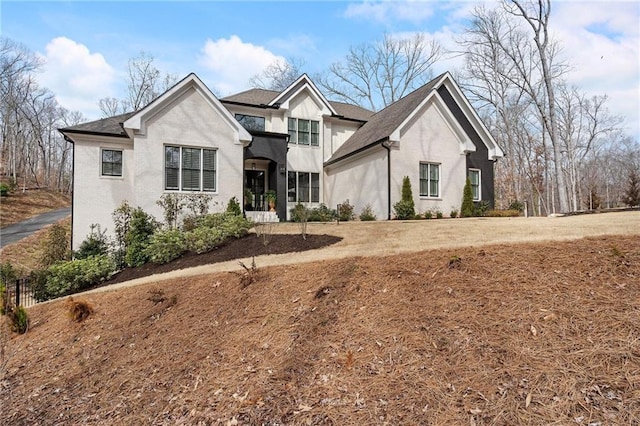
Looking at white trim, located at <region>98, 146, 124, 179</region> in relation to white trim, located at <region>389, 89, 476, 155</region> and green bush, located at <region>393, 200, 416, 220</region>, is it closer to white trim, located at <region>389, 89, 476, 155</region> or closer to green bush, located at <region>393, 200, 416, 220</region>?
green bush, located at <region>393, 200, 416, 220</region>

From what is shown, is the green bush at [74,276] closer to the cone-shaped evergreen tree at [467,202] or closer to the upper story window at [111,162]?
the upper story window at [111,162]

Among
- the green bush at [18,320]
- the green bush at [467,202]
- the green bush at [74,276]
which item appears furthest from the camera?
the green bush at [467,202]

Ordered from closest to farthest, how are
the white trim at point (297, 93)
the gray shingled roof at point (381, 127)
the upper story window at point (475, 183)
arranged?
the gray shingled roof at point (381, 127)
the upper story window at point (475, 183)
the white trim at point (297, 93)

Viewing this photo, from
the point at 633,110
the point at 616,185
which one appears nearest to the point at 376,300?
the point at 633,110

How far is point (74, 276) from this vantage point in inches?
403

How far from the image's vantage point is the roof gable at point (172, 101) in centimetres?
1309

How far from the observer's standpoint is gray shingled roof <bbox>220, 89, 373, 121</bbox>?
65.3 feet

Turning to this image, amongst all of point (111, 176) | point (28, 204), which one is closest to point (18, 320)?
point (111, 176)

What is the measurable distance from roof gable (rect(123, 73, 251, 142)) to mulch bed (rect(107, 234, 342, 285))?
545cm

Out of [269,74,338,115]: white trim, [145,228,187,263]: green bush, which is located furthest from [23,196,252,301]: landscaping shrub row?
[269,74,338,115]: white trim

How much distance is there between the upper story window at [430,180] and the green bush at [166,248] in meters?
10.3

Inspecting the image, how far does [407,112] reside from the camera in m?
16.2

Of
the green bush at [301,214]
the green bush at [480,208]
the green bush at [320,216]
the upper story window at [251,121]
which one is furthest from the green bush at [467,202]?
the upper story window at [251,121]

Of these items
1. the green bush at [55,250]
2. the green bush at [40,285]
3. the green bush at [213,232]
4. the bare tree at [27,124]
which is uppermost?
the bare tree at [27,124]
